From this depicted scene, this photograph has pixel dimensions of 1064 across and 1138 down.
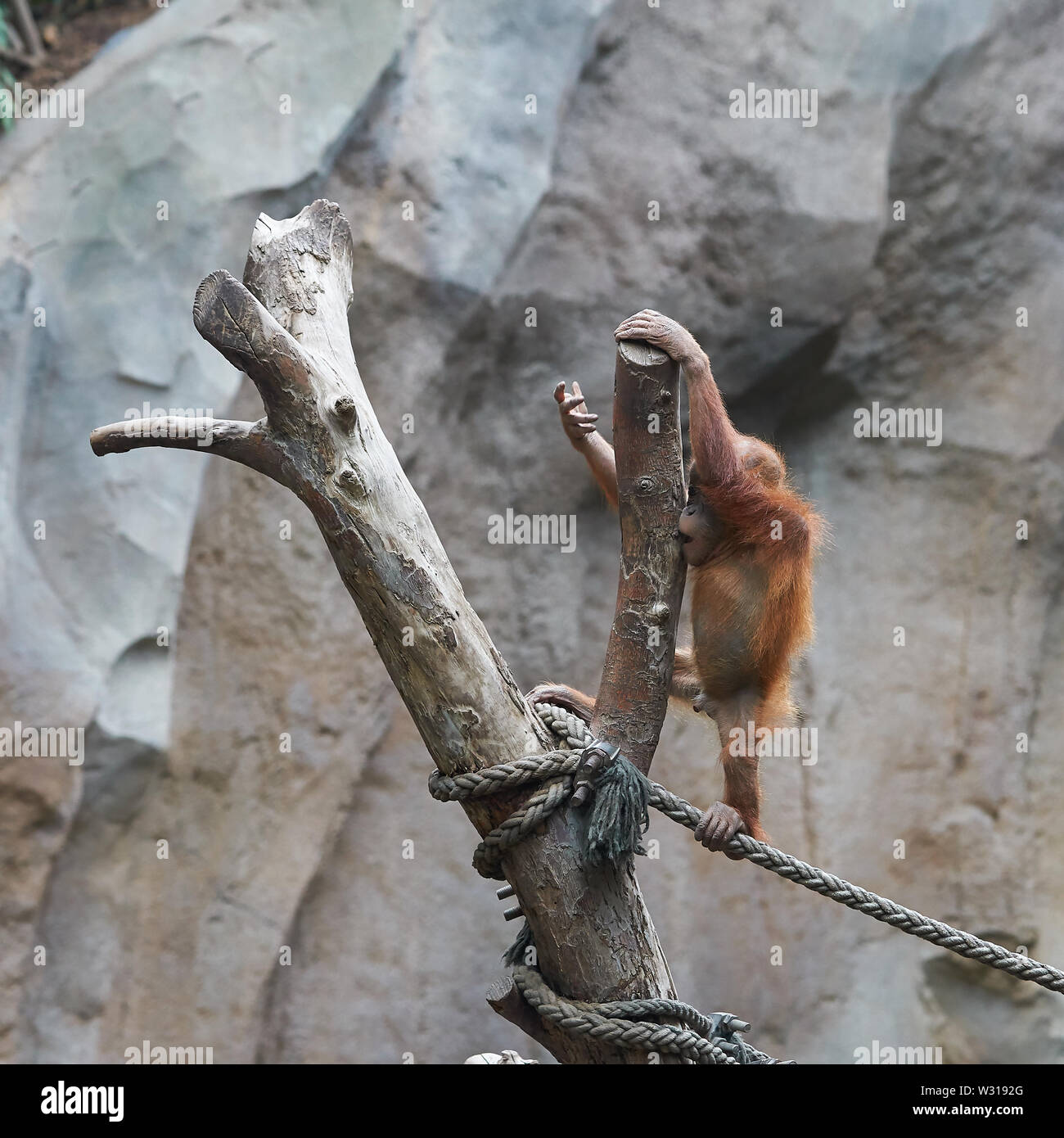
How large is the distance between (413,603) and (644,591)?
559 millimetres

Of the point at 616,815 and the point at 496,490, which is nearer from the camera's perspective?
the point at 616,815

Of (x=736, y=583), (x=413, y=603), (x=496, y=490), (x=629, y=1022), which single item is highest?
(x=496, y=490)

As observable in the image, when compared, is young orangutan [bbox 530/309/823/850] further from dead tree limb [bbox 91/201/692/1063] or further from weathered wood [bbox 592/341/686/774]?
dead tree limb [bbox 91/201/692/1063]

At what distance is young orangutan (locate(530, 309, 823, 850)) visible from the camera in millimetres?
2951

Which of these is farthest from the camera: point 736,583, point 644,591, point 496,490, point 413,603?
point 496,490

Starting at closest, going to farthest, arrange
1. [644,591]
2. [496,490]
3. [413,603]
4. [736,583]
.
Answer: [413,603]
[644,591]
[736,583]
[496,490]

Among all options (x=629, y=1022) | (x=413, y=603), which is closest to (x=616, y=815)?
(x=629, y=1022)

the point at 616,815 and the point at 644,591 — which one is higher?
the point at 644,591

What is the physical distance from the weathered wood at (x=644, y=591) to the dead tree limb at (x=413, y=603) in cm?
21

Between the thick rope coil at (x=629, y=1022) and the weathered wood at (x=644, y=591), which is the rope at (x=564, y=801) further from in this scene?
the thick rope coil at (x=629, y=1022)

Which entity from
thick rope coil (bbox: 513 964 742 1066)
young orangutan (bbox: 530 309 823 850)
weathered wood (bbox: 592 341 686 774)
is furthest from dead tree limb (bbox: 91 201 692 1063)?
young orangutan (bbox: 530 309 823 850)

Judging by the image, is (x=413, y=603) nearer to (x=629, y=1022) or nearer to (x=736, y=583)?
(x=736, y=583)

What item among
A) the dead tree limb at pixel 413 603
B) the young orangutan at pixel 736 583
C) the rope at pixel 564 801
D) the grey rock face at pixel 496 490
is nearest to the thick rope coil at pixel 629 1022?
the dead tree limb at pixel 413 603

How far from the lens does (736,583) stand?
123 inches
